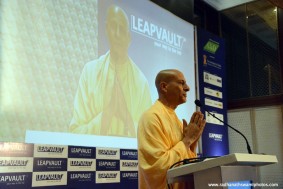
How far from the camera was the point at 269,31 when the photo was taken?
4.68 m

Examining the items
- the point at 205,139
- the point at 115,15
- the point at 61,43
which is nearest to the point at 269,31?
the point at 205,139

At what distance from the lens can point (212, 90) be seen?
4.22m

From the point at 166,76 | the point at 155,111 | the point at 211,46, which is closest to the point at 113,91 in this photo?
the point at 166,76

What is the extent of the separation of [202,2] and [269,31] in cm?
97

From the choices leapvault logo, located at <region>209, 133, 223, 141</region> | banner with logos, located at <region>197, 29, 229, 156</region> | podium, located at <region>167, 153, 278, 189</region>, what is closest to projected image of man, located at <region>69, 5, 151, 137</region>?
banner with logos, located at <region>197, 29, 229, 156</region>

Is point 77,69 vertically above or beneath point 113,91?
above

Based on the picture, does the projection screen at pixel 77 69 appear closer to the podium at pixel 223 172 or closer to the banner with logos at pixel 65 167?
the banner with logos at pixel 65 167

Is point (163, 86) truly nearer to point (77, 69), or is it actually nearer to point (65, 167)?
point (77, 69)

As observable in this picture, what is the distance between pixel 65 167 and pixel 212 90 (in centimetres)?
232

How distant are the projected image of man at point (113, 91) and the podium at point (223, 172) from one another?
1.38 meters

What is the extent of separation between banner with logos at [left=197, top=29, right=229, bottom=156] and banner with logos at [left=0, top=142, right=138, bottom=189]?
1.35m

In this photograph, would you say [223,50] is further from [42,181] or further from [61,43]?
[42,181]

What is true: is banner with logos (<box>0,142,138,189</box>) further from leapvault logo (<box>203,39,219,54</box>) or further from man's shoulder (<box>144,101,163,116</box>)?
leapvault logo (<box>203,39,219,54</box>)

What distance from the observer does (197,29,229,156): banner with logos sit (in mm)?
4035
